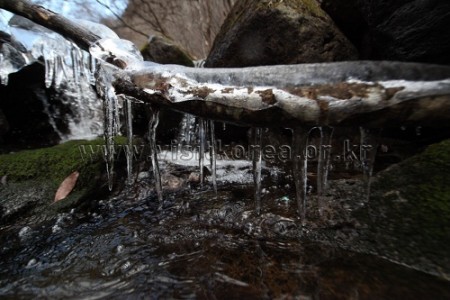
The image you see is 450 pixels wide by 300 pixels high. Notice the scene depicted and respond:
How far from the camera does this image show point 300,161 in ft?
6.97

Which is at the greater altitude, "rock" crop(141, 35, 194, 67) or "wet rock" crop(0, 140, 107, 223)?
"rock" crop(141, 35, 194, 67)

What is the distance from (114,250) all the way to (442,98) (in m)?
2.45

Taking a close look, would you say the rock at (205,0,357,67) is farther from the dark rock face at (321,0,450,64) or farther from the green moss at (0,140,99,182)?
the green moss at (0,140,99,182)

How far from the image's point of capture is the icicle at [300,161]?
1878 mm

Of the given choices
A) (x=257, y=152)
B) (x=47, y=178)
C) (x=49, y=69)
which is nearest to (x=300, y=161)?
(x=257, y=152)

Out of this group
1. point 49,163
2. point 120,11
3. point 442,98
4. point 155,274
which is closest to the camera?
point 442,98

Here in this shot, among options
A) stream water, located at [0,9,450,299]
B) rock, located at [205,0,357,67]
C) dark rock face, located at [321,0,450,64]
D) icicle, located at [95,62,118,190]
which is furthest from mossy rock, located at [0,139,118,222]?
dark rock face, located at [321,0,450,64]

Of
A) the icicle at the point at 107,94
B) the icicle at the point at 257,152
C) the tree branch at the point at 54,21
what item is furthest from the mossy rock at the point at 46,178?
the icicle at the point at 257,152

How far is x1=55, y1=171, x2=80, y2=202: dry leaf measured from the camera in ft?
10.9

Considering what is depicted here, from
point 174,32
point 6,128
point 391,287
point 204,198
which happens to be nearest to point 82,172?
point 204,198

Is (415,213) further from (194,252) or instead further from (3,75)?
(3,75)

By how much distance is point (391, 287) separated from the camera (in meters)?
1.69

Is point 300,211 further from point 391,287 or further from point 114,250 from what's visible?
point 114,250

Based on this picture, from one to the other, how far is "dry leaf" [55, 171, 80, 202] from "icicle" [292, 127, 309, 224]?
267 cm
